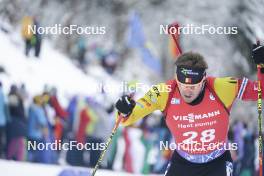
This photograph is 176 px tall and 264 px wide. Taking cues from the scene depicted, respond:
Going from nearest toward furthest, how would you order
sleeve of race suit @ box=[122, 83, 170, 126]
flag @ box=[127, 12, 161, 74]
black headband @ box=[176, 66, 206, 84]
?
black headband @ box=[176, 66, 206, 84]
sleeve of race suit @ box=[122, 83, 170, 126]
flag @ box=[127, 12, 161, 74]

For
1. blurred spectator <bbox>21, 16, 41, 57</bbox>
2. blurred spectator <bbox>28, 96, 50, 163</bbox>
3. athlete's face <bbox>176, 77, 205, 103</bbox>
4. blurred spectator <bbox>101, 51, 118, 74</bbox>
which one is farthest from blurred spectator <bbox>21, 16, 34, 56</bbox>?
athlete's face <bbox>176, 77, 205, 103</bbox>

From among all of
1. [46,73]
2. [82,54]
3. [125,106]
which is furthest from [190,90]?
[46,73]

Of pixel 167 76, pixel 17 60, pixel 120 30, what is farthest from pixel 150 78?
pixel 17 60

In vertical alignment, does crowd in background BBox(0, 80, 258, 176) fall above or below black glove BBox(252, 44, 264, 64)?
below

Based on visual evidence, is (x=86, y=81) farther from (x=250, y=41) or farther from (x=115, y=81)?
(x=250, y=41)

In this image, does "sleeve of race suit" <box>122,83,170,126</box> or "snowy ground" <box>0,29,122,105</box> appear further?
"snowy ground" <box>0,29,122,105</box>

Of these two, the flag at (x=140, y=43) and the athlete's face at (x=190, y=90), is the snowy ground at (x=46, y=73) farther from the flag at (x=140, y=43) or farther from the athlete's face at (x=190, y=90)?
→ the athlete's face at (x=190, y=90)

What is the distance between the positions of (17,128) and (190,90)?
2.34m

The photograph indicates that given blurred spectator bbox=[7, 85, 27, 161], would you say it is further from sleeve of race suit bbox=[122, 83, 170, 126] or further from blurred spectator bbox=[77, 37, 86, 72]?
sleeve of race suit bbox=[122, 83, 170, 126]

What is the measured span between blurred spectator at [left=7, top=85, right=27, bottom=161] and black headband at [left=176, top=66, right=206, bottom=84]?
7.23 ft

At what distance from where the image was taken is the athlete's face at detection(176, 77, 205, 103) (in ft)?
12.3

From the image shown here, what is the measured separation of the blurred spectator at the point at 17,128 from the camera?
5.49m

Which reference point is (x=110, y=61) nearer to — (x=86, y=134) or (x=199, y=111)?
(x=86, y=134)

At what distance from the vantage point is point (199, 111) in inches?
152
